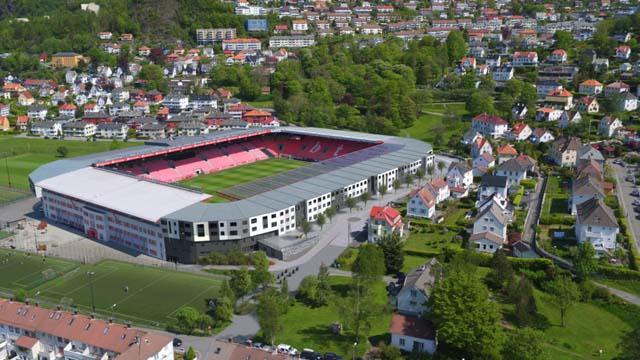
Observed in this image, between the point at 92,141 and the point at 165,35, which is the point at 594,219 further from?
the point at 165,35

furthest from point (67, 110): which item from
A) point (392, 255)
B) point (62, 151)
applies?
point (392, 255)

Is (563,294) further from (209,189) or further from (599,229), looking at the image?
(209,189)

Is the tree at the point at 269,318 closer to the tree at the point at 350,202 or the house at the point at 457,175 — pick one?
the tree at the point at 350,202

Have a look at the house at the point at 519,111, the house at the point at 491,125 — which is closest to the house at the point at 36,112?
the house at the point at 491,125

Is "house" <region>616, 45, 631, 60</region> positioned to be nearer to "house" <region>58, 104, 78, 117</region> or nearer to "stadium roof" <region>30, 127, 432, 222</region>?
"stadium roof" <region>30, 127, 432, 222</region>

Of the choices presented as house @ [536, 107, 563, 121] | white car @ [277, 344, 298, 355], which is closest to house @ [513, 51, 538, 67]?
house @ [536, 107, 563, 121]

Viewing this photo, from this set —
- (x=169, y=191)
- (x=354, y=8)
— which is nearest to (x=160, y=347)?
(x=169, y=191)
